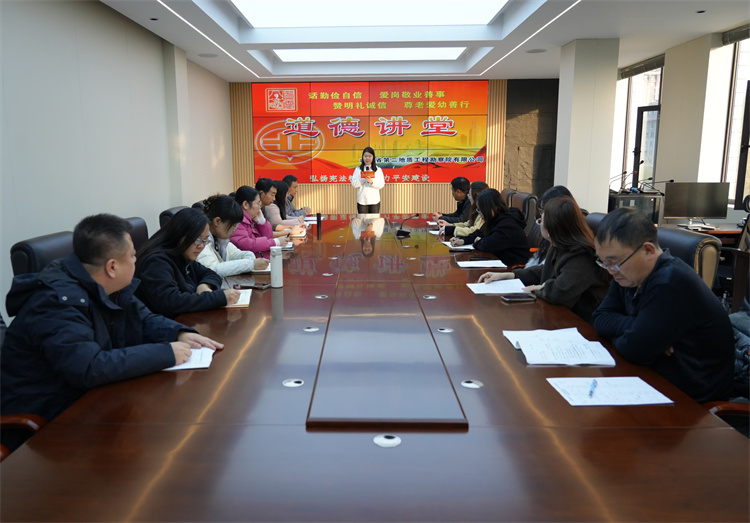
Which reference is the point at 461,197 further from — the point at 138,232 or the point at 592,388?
the point at 592,388

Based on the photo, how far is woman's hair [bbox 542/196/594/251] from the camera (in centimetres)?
237

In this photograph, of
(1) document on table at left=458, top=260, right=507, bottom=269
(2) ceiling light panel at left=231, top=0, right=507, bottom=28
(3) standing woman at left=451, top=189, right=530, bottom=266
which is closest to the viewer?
(1) document on table at left=458, top=260, right=507, bottom=269

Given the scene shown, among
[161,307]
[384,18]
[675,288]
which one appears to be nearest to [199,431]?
[161,307]

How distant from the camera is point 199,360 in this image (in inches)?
65.4

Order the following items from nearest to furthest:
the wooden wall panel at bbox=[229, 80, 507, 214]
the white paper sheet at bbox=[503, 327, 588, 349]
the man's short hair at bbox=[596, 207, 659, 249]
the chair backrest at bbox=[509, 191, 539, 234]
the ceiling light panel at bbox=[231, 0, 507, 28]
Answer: the man's short hair at bbox=[596, 207, 659, 249]
the white paper sheet at bbox=[503, 327, 588, 349]
the chair backrest at bbox=[509, 191, 539, 234]
the ceiling light panel at bbox=[231, 0, 507, 28]
the wooden wall panel at bbox=[229, 80, 507, 214]

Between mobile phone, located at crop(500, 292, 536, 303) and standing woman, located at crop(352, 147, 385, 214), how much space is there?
16.1 feet

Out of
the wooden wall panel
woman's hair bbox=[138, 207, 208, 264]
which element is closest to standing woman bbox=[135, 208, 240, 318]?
woman's hair bbox=[138, 207, 208, 264]

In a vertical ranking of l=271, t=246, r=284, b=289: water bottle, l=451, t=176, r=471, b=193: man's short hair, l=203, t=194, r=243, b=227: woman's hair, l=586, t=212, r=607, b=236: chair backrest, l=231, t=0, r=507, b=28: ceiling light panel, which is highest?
Answer: l=231, t=0, r=507, b=28: ceiling light panel

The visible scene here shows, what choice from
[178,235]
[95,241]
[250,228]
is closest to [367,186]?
[250,228]

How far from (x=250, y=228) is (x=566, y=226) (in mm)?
2370

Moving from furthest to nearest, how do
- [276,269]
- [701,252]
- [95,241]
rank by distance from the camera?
[276,269]
[701,252]
[95,241]

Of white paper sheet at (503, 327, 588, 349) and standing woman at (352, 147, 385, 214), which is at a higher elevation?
standing woman at (352, 147, 385, 214)

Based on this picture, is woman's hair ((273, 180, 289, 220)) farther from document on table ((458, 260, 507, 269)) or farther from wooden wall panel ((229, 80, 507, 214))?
wooden wall panel ((229, 80, 507, 214))

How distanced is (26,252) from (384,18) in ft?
15.3
